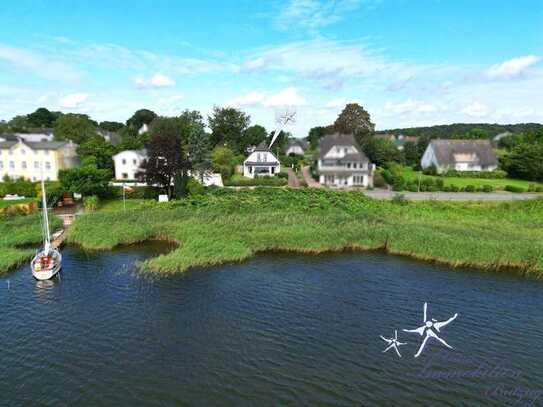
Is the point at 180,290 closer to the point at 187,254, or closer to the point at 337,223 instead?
the point at 187,254

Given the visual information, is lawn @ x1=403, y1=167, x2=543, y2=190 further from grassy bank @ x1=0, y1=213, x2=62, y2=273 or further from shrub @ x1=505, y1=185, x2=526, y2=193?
grassy bank @ x1=0, y1=213, x2=62, y2=273

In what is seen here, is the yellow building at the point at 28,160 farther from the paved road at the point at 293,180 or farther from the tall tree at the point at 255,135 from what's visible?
the tall tree at the point at 255,135

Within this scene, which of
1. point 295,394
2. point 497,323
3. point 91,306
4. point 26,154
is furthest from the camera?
point 26,154

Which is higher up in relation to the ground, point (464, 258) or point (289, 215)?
point (289, 215)

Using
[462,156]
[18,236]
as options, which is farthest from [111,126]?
[18,236]

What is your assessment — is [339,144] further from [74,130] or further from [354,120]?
[74,130]

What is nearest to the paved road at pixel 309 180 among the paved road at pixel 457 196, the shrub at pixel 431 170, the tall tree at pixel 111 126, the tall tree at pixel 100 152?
the paved road at pixel 457 196

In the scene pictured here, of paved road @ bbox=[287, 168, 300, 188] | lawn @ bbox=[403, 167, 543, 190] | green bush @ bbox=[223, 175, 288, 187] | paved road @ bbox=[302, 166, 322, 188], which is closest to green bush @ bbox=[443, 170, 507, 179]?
lawn @ bbox=[403, 167, 543, 190]

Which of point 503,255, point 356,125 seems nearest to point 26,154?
point 503,255
